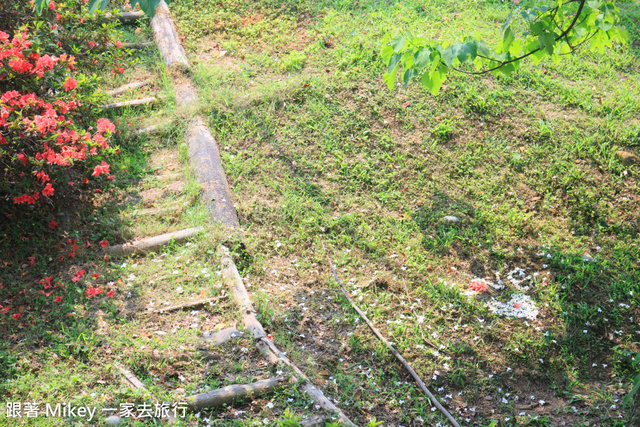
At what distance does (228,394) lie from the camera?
294cm

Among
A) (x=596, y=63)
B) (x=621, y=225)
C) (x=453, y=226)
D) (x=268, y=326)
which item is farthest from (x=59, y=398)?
(x=596, y=63)

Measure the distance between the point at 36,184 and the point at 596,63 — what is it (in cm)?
604

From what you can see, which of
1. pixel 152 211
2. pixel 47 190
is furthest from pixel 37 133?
pixel 152 211

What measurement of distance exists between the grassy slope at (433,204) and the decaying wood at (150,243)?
1.80ft

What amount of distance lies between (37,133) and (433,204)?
3.28 meters

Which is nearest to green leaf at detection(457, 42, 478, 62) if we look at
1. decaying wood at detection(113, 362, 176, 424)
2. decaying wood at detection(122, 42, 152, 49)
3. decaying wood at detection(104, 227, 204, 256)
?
decaying wood at detection(104, 227, 204, 256)

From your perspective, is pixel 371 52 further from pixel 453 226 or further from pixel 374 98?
pixel 453 226

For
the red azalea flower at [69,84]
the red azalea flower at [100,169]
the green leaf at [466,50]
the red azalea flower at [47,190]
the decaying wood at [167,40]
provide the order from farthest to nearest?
the decaying wood at [167,40], the red azalea flower at [69,84], the red azalea flower at [100,169], the red azalea flower at [47,190], the green leaf at [466,50]

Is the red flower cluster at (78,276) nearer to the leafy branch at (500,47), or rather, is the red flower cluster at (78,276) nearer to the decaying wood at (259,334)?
the decaying wood at (259,334)

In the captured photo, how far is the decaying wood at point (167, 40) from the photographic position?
5.80 metres

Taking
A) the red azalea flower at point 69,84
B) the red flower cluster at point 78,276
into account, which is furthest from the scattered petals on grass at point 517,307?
the red azalea flower at point 69,84

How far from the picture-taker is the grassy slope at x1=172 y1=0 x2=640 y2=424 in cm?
342

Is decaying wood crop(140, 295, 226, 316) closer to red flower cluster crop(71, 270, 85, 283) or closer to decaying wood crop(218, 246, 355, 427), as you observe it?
decaying wood crop(218, 246, 355, 427)

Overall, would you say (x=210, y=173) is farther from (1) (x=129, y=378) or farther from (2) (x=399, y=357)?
(2) (x=399, y=357)
